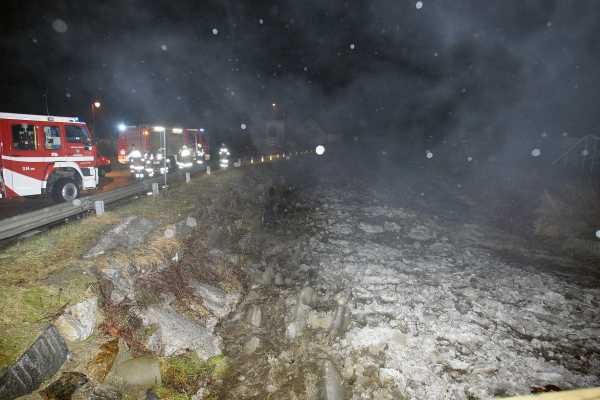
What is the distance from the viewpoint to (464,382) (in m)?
5.89

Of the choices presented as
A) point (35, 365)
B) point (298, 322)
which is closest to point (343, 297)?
point (298, 322)

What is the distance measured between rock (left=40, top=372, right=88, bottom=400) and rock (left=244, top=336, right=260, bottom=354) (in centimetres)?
301

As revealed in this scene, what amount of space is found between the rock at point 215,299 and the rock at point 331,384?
9.64ft

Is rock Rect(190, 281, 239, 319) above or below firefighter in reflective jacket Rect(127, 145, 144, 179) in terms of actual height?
below

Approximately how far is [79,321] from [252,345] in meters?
3.27

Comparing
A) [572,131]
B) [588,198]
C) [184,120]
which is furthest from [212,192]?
[184,120]

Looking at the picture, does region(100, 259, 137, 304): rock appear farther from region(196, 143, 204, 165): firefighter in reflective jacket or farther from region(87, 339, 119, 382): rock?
region(196, 143, 204, 165): firefighter in reflective jacket

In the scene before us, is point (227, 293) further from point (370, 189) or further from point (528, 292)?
point (370, 189)

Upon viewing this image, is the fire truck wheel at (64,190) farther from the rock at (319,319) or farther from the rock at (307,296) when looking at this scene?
the rock at (319,319)

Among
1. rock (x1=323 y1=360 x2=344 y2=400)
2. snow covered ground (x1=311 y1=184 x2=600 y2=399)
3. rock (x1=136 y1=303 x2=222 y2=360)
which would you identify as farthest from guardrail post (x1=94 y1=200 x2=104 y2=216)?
rock (x1=323 y1=360 x2=344 y2=400)

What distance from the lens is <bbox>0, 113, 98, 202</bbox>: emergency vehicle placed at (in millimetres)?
9594

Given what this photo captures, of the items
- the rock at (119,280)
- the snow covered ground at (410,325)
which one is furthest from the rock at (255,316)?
the rock at (119,280)

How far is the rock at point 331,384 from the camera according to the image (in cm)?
556

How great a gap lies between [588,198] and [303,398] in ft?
67.5
